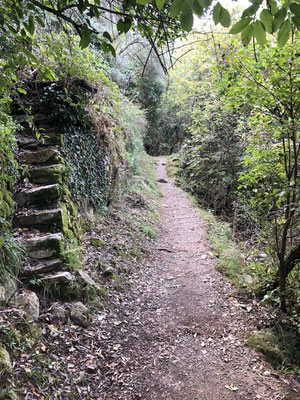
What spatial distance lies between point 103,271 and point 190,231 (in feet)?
13.0

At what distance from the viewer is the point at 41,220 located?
3508mm

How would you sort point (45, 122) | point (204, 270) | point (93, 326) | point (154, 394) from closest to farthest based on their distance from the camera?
point (154, 394)
point (93, 326)
point (45, 122)
point (204, 270)

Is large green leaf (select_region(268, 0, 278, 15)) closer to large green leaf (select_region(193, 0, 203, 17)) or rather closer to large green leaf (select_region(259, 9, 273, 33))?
large green leaf (select_region(259, 9, 273, 33))

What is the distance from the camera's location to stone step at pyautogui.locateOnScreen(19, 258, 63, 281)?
2883mm

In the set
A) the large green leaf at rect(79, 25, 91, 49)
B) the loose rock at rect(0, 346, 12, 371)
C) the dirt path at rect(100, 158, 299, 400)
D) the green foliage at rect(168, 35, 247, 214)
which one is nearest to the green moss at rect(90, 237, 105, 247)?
the dirt path at rect(100, 158, 299, 400)

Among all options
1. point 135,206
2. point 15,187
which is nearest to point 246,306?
point 15,187

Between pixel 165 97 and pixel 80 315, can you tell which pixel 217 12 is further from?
pixel 80 315

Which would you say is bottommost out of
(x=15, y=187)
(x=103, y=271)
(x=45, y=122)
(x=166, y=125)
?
(x=103, y=271)

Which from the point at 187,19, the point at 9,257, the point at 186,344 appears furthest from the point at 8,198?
the point at 187,19

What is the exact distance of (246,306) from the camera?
3895 mm

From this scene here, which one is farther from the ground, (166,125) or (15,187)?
(166,125)

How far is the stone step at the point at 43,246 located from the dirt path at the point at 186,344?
4.18 feet

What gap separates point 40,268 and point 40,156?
6.68 feet

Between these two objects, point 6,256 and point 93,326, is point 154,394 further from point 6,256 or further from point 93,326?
point 6,256
